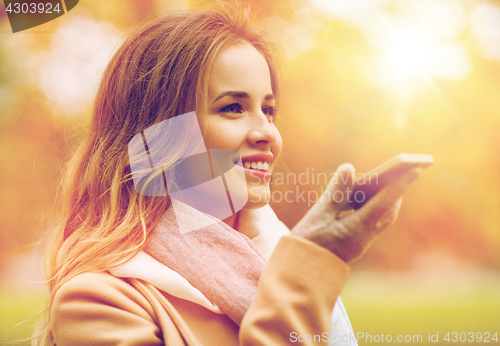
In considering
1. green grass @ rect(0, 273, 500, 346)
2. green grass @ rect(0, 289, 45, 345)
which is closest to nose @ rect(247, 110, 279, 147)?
green grass @ rect(0, 273, 500, 346)

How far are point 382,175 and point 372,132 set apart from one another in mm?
646

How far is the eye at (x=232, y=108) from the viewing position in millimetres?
874

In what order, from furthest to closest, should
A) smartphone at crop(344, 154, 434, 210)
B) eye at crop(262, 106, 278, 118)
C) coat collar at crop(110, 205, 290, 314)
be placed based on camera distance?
eye at crop(262, 106, 278, 118) < coat collar at crop(110, 205, 290, 314) < smartphone at crop(344, 154, 434, 210)

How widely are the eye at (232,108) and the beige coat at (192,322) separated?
0.37 metres

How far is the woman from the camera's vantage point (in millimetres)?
667

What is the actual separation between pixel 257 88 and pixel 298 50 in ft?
1.84

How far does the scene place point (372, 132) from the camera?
1.24 metres

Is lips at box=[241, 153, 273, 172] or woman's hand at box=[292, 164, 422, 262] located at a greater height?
lips at box=[241, 153, 273, 172]

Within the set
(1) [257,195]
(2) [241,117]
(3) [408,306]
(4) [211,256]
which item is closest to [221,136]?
(2) [241,117]

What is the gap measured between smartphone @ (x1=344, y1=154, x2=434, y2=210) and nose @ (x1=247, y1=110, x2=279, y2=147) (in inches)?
11.1

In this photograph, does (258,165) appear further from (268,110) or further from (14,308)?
(14,308)

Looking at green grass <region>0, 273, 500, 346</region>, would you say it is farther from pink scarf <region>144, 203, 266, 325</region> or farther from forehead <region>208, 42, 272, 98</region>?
forehead <region>208, 42, 272, 98</region>

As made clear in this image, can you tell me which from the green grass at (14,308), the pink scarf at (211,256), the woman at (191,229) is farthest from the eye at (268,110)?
the green grass at (14,308)

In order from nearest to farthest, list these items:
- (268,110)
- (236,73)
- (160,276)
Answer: (160,276) → (236,73) → (268,110)
